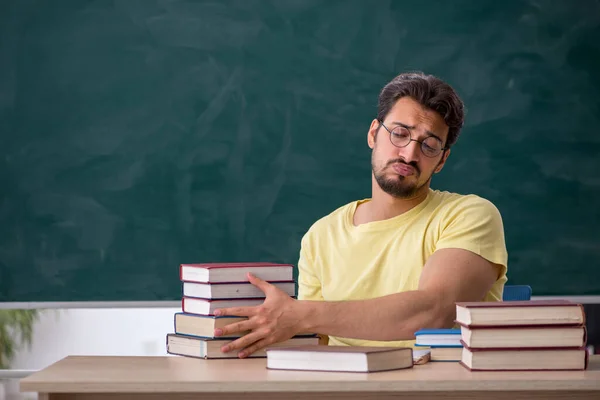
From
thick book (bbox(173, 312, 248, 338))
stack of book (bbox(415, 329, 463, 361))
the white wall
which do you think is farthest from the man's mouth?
the white wall

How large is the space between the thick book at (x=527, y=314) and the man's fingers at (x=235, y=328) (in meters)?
0.49

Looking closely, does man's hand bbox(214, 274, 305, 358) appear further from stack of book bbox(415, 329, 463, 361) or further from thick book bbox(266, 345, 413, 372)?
stack of book bbox(415, 329, 463, 361)

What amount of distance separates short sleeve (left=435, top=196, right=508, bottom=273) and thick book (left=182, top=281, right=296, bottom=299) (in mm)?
595

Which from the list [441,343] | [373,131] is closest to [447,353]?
[441,343]

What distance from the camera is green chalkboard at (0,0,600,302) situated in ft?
11.7

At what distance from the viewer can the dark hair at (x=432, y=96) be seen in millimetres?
2574

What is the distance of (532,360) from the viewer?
66.7 inches

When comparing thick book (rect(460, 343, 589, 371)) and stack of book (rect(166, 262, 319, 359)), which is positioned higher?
stack of book (rect(166, 262, 319, 359))

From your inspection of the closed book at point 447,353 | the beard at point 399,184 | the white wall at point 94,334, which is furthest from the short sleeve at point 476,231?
the white wall at point 94,334

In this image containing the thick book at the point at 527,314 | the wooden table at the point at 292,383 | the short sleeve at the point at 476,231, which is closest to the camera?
the wooden table at the point at 292,383

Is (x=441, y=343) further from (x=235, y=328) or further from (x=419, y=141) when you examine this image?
(x=419, y=141)

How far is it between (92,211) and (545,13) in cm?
206

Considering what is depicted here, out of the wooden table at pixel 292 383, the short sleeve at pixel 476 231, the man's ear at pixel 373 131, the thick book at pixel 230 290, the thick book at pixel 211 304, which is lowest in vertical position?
the wooden table at pixel 292 383

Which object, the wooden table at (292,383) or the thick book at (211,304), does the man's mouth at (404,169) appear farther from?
the wooden table at (292,383)
